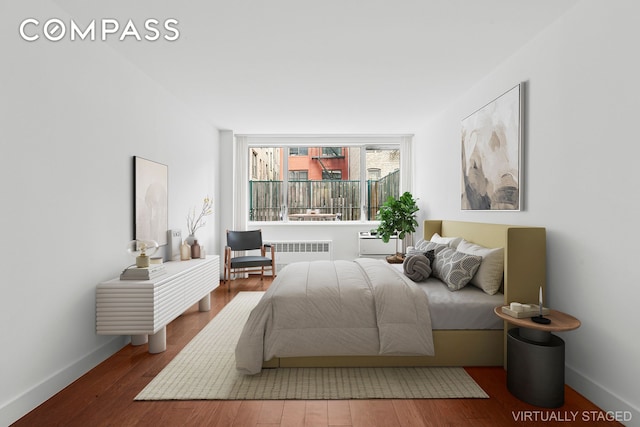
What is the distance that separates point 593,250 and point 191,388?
287cm

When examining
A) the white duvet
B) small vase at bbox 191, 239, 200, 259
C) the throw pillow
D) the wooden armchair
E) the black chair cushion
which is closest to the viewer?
the white duvet

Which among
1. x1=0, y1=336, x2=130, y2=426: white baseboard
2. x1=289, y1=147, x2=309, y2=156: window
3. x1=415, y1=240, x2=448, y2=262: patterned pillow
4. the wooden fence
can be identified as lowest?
x1=0, y1=336, x2=130, y2=426: white baseboard

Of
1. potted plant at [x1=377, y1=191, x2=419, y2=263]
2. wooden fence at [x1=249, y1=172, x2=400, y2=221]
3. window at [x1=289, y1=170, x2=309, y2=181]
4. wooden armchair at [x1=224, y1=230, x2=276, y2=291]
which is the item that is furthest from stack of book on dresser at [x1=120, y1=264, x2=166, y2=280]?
window at [x1=289, y1=170, x2=309, y2=181]

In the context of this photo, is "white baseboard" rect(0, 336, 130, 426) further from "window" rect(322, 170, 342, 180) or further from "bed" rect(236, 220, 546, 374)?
"window" rect(322, 170, 342, 180)

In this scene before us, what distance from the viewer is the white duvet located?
2482mm

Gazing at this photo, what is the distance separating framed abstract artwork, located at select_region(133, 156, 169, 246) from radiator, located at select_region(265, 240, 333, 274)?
251cm

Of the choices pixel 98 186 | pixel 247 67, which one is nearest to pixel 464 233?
pixel 247 67

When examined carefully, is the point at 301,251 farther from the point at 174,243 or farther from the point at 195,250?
the point at 174,243

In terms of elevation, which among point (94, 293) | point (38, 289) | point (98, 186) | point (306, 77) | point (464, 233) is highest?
point (306, 77)

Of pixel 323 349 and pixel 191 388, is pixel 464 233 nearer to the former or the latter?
pixel 323 349

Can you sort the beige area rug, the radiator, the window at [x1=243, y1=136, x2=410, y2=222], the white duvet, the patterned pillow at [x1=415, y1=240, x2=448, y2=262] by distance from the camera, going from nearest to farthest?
the beige area rug, the white duvet, the patterned pillow at [x1=415, y1=240, x2=448, y2=262], the radiator, the window at [x1=243, y1=136, x2=410, y2=222]

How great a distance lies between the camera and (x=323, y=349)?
2520 millimetres

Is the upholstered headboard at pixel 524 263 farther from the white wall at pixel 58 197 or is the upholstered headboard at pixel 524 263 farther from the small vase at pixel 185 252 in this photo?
the small vase at pixel 185 252

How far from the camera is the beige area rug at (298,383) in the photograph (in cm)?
223
